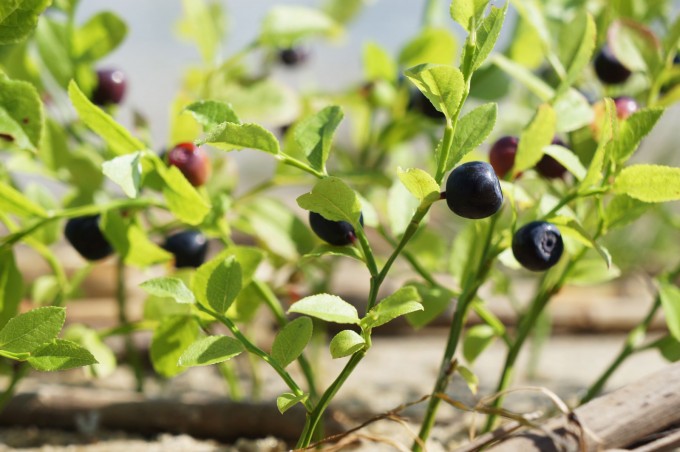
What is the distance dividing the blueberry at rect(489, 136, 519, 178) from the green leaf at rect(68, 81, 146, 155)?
0.25 m

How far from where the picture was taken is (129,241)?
2.07ft

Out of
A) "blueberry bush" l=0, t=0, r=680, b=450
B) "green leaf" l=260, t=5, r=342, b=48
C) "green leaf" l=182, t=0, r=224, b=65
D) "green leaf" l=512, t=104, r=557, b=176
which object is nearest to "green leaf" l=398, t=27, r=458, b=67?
"blueberry bush" l=0, t=0, r=680, b=450

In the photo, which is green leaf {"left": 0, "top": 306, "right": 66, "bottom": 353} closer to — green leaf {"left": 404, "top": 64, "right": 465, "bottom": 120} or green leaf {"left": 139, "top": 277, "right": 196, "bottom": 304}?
green leaf {"left": 139, "top": 277, "right": 196, "bottom": 304}

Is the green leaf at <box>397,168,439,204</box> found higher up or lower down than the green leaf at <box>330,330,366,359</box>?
higher up

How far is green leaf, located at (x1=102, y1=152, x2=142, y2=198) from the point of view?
0.49 m

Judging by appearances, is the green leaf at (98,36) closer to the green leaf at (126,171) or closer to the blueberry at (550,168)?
the green leaf at (126,171)

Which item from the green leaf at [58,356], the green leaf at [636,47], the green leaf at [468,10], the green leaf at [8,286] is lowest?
the green leaf at [8,286]

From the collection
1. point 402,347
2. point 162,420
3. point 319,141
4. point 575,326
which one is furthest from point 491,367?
point 319,141

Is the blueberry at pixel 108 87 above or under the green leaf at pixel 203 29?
under

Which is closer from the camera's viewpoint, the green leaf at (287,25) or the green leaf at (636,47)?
the green leaf at (636,47)

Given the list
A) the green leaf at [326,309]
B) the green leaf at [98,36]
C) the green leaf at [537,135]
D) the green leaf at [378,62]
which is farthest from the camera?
the green leaf at [378,62]

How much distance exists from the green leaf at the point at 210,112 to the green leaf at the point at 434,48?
1.24 feet

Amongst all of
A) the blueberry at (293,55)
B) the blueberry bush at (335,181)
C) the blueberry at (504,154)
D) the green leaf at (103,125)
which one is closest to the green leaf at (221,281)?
the blueberry bush at (335,181)

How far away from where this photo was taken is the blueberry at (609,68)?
72 centimetres
